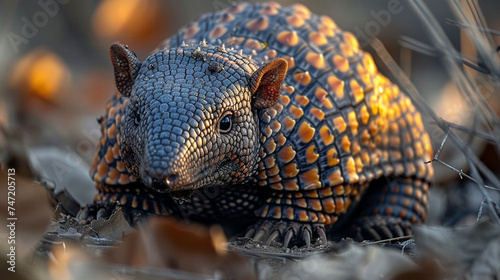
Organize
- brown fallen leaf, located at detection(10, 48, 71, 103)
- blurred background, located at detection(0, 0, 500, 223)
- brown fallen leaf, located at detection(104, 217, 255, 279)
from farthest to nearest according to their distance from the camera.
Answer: brown fallen leaf, located at detection(10, 48, 71, 103) → blurred background, located at detection(0, 0, 500, 223) → brown fallen leaf, located at detection(104, 217, 255, 279)

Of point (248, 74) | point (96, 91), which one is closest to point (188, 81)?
point (248, 74)

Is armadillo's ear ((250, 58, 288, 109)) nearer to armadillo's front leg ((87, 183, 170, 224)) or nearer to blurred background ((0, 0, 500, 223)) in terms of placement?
armadillo's front leg ((87, 183, 170, 224))

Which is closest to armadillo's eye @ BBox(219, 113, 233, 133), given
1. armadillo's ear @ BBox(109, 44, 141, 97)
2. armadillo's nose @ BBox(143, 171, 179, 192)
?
armadillo's nose @ BBox(143, 171, 179, 192)

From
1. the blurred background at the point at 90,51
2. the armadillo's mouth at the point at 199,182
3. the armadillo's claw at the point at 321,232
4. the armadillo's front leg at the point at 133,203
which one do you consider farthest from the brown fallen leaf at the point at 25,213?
the blurred background at the point at 90,51

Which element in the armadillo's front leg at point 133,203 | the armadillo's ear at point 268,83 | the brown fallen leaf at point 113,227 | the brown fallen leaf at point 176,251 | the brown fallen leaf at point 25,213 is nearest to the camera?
the brown fallen leaf at point 176,251

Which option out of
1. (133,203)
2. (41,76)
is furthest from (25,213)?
(41,76)

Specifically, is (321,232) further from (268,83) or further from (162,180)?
(162,180)

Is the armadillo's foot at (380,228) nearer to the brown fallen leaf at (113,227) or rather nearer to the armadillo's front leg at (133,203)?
the armadillo's front leg at (133,203)
